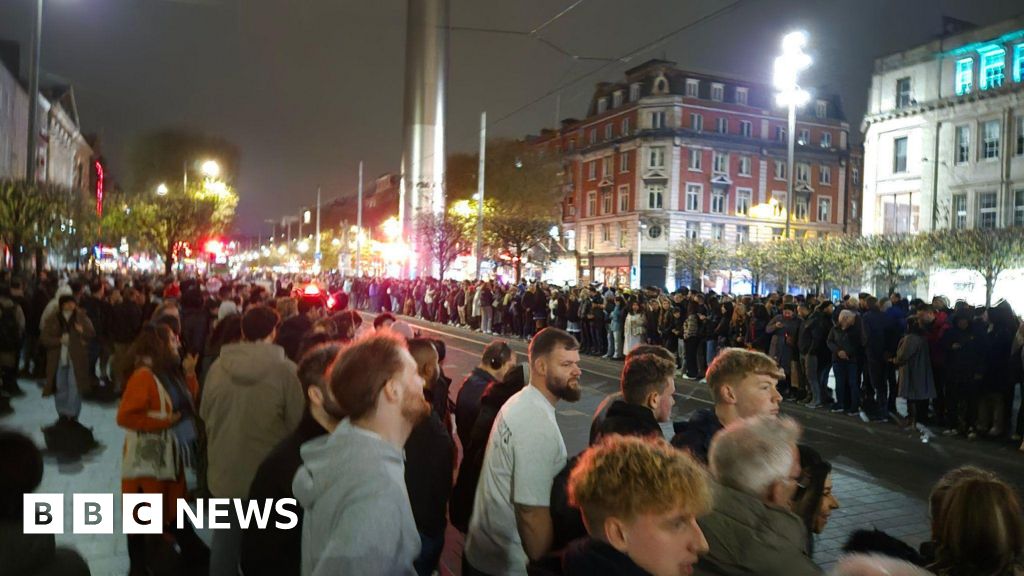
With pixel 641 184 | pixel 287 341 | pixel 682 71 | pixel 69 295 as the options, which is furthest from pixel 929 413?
pixel 682 71

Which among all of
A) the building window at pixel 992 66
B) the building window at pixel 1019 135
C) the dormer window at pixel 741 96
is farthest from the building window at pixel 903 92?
the dormer window at pixel 741 96

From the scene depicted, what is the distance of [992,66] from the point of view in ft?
117

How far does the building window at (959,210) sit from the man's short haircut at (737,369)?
37.8m

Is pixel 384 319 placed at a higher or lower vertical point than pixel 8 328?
higher

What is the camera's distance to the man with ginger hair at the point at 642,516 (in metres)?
2.17

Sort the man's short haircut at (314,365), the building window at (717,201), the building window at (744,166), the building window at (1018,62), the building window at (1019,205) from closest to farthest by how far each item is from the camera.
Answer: the man's short haircut at (314,365) < the building window at (1018,62) < the building window at (1019,205) < the building window at (717,201) < the building window at (744,166)

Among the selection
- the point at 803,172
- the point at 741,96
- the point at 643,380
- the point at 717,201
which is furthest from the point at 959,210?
the point at 643,380

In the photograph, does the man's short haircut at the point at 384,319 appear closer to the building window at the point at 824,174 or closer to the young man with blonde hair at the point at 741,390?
the young man with blonde hair at the point at 741,390

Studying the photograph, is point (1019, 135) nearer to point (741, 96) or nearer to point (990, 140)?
point (990, 140)

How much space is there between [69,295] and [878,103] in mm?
40810

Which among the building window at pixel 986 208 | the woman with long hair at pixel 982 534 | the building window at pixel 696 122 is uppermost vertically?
the building window at pixel 696 122

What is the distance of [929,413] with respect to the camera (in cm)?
1291

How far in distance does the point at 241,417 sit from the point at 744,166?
65114 millimetres

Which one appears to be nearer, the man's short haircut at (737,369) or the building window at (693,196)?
the man's short haircut at (737,369)
